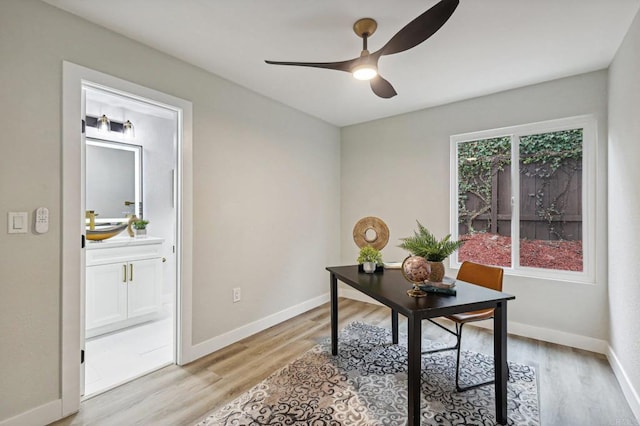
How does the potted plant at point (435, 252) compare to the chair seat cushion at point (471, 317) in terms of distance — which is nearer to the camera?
the potted plant at point (435, 252)

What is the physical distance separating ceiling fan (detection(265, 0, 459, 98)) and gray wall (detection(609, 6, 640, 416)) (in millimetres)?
1401

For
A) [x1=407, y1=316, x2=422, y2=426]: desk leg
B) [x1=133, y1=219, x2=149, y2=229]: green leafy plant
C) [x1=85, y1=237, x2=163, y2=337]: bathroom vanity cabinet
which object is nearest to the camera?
[x1=407, y1=316, x2=422, y2=426]: desk leg

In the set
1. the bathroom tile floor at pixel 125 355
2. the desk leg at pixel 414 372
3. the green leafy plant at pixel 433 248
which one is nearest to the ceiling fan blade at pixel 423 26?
the green leafy plant at pixel 433 248

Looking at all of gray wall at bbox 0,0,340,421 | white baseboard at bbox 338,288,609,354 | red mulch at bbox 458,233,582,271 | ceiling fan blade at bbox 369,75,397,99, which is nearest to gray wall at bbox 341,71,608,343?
white baseboard at bbox 338,288,609,354

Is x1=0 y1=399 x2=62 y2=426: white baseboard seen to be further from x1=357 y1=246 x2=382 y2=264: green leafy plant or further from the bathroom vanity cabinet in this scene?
x1=357 y1=246 x2=382 y2=264: green leafy plant

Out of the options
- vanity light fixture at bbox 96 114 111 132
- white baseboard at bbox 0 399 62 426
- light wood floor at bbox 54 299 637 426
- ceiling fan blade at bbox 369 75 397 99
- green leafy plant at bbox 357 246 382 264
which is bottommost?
light wood floor at bbox 54 299 637 426

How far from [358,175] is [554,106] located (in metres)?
2.26

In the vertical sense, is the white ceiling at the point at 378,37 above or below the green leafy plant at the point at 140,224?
above

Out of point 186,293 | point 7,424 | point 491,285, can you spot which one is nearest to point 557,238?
→ point 491,285

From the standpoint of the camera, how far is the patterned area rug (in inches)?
73.2

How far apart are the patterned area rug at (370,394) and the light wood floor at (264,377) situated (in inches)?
4.5

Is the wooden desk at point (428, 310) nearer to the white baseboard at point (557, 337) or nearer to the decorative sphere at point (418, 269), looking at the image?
the decorative sphere at point (418, 269)

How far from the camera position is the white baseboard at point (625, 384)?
1880 millimetres

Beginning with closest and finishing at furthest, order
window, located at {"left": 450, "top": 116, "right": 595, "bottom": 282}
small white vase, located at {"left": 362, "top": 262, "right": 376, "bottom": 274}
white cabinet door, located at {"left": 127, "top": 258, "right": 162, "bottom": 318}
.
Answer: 1. small white vase, located at {"left": 362, "top": 262, "right": 376, "bottom": 274}
2. window, located at {"left": 450, "top": 116, "right": 595, "bottom": 282}
3. white cabinet door, located at {"left": 127, "top": 258, "right": 162, "bottom": 318}
